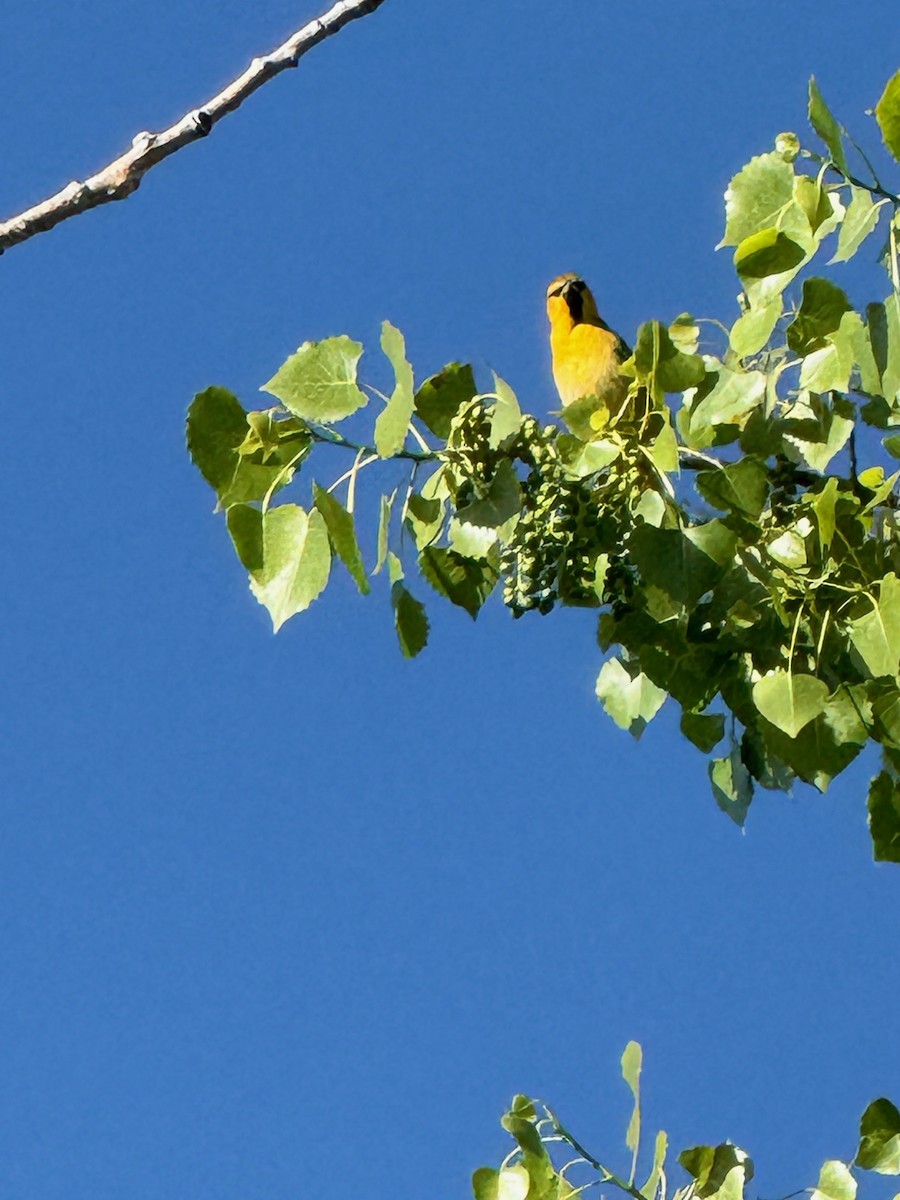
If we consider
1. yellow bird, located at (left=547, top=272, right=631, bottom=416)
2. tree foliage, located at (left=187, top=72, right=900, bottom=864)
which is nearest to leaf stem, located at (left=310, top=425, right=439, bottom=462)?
tree foliage, located at (left=187, top=72, right=900, bottom=864)

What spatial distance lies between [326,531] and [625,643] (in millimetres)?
441

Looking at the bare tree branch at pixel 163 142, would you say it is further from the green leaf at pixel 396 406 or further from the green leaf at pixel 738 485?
the green leaf at pixel 738 485

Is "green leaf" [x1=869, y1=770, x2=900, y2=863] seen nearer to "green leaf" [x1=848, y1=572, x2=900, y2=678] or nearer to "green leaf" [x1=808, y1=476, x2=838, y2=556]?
"green leaf" [x1=848, y1=572, x2=900, y2=678]

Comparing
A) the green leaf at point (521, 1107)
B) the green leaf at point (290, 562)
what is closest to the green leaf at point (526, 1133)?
the green leaf at point (521, 1107)

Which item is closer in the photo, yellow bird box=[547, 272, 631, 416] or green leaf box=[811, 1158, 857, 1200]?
green leaf box=[811, 1158, 857, 1200]

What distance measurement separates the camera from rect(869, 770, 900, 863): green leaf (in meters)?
2.21

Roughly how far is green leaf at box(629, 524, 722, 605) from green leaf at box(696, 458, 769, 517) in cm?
9

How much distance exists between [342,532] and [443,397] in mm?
236

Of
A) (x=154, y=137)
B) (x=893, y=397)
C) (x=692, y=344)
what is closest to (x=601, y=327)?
(x=692, y=344)

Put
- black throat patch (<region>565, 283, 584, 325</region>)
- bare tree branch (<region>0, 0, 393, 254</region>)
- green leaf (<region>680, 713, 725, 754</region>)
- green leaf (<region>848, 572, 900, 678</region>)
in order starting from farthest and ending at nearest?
black throat patch (<region>565, 283, 584, 325</region>) → green leaf (<region>680, 713, 725, 754</region>) → green leaf (<region>848, 572, 900, 678</region>) → bare tree branch (<region>0, 0, 393, 254</region>)

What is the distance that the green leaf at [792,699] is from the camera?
207 centimetres

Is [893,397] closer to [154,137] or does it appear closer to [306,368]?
[306,368]

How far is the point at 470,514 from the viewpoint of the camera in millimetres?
2123

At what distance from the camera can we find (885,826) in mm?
2217
